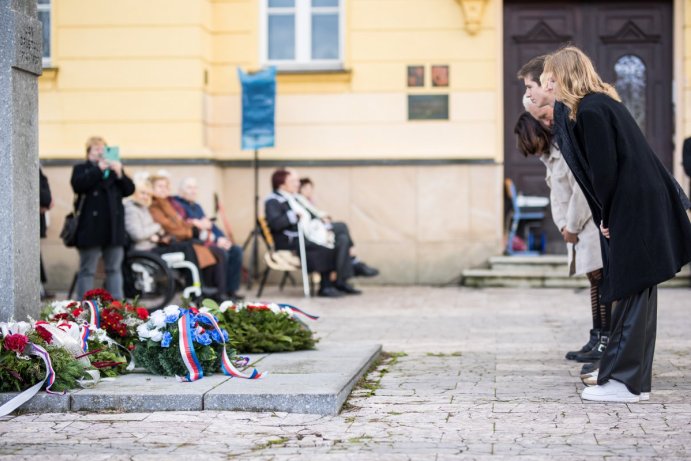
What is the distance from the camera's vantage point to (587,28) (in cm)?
1559

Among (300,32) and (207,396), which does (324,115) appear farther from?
(207,396)

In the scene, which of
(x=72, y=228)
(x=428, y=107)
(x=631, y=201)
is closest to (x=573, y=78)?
(x=631, y=201)

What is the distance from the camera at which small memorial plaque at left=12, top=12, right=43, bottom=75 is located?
22.5 feet

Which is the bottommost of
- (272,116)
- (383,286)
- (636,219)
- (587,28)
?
(383,286)

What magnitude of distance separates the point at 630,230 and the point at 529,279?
8.62m

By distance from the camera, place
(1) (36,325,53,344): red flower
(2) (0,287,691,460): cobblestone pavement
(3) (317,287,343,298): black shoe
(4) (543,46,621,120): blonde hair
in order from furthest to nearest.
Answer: (3) (317,287,343,298): black shoe
(1) (36,325,53,344): red flower
(4) (543,46,621,120): blonde hair
(2) (0,287,691,460): cobblestone pavement

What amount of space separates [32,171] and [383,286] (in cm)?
869

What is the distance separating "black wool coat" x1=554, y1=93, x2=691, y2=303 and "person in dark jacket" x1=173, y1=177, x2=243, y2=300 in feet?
23.3

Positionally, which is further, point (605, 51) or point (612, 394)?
point (605, 51)

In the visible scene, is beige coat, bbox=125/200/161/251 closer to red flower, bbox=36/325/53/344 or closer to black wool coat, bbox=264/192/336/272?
black wool coat, bbox=264/192/336/272

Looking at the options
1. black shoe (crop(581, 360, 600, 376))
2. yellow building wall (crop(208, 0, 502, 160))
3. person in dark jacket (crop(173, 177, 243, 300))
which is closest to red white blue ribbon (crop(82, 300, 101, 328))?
black shoe (crop(581, 360, 600, 376))

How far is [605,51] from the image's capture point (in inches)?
612

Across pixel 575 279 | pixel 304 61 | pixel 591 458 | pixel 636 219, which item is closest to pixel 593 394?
pixel 636 219

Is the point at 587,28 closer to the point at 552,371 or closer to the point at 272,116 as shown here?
the point at 272,116
